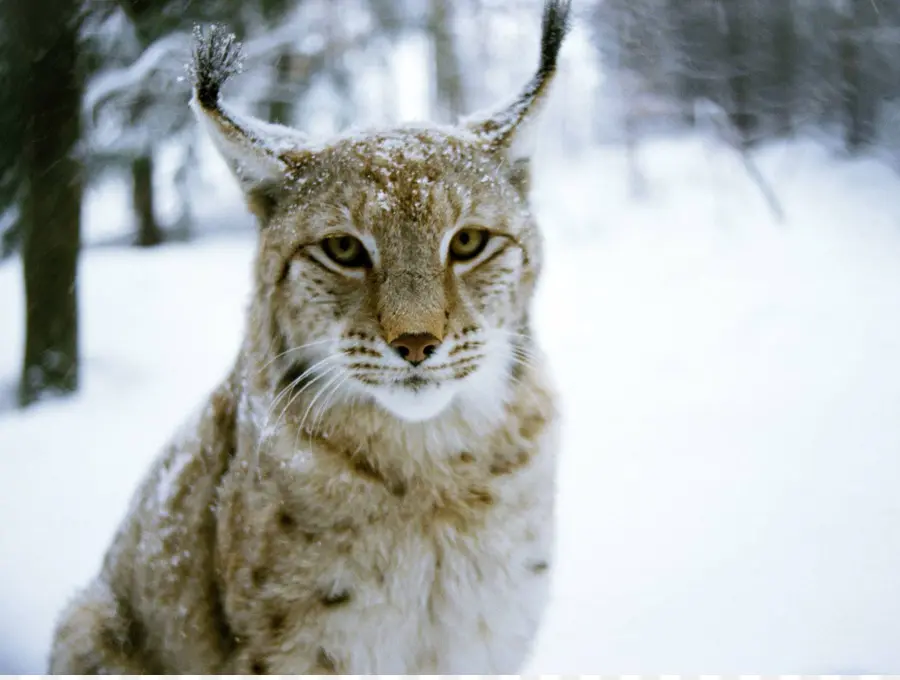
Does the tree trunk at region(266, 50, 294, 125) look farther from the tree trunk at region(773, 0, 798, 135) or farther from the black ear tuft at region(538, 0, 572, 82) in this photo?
the tree trunk at region(773, 0, 798, 135)

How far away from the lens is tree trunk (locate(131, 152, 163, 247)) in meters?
1.83

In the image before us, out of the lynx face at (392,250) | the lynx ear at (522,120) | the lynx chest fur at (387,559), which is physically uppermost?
the lynx ear at (522,120)

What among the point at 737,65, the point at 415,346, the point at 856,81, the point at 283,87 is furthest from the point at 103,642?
the point at 856,81

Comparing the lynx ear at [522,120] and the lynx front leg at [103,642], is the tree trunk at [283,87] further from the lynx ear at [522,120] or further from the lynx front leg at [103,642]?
the lynx front leg at [103,642]

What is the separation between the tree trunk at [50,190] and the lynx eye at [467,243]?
0.97 meters

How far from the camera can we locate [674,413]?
1763 mm

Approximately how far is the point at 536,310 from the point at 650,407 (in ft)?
1.56

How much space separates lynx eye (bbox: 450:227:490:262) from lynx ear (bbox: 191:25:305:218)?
30 cm

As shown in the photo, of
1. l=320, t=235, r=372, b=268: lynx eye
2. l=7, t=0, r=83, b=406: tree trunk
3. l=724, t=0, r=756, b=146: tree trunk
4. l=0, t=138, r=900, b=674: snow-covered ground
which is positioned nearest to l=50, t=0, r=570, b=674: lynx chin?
l=320, t=235, r=372, b=268: lynx eye

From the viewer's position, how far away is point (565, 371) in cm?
173

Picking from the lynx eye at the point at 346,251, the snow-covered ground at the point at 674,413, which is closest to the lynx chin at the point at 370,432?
the lynx eye at the point at 346,251

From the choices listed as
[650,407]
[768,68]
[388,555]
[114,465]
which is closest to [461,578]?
[388,555]

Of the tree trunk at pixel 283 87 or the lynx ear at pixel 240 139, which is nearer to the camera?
the lynx ear at pixel 240 139

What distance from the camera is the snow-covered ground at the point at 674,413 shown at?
159 centimetres
